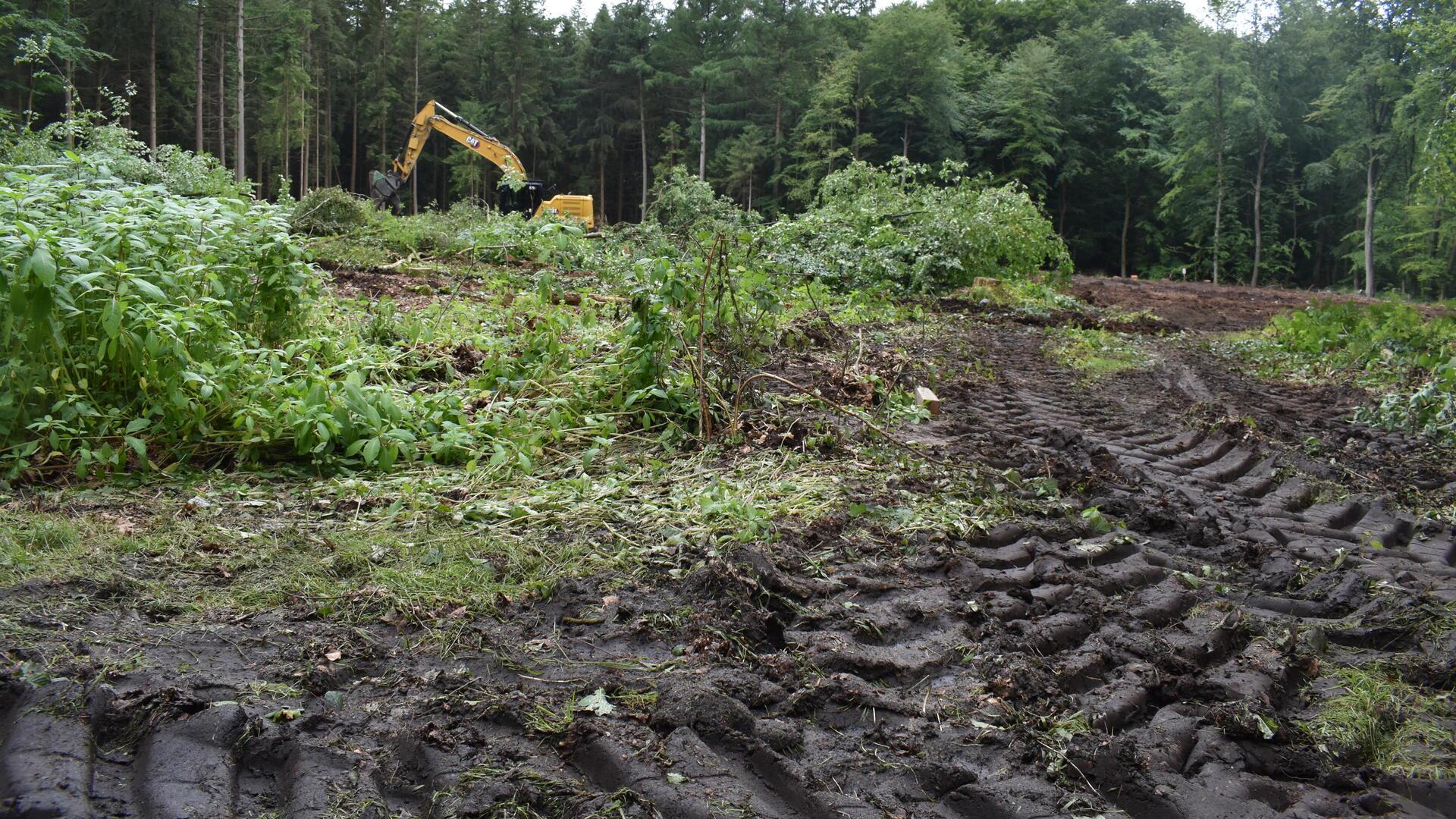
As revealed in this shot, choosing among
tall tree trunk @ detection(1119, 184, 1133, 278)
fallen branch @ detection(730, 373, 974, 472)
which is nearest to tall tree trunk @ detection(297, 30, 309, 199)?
tall tree trunk @ detection(1119, 184, 1133, 278)

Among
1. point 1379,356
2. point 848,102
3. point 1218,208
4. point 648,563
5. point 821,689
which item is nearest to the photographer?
point 821,689

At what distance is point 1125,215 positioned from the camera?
40.3 metres

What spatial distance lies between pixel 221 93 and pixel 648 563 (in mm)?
35624

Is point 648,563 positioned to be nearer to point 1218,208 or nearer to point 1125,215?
point 1218,208

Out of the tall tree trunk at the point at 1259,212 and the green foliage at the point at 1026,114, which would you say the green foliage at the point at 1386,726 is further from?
the green foliage at the point at 1026,114

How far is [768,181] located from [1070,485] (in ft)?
116

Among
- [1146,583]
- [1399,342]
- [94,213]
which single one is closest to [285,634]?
[1146,583]

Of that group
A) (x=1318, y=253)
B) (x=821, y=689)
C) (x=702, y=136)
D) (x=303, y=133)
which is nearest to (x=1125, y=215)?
(x=1318, y=253)

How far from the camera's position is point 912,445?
15.8 ft

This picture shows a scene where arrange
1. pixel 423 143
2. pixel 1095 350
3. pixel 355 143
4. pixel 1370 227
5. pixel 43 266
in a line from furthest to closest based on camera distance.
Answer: pixel 355 143 → pixel 1370 227 → pixel 423 143 → pixel 1095 350 → pixel 43 266

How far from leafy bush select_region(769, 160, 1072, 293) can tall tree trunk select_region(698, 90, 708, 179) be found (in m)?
23.5

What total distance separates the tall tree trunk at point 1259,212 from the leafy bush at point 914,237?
67.7 feet

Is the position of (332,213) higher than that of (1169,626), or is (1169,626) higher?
(332,213)

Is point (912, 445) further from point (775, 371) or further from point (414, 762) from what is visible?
point (414, 762)
